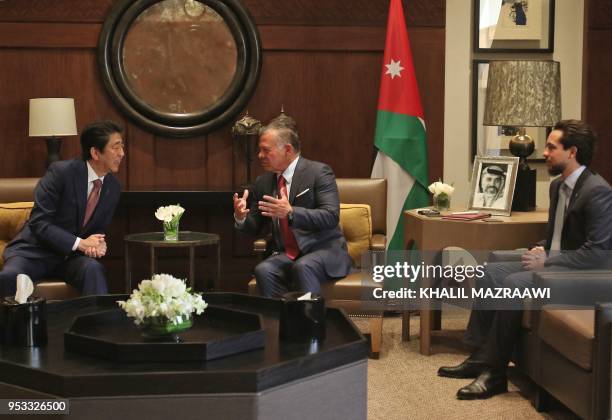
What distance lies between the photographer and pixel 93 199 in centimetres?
487

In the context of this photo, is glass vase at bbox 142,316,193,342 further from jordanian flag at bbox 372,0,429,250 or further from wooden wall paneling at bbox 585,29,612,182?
wooden wall paneling at bbox 585,29,612,182

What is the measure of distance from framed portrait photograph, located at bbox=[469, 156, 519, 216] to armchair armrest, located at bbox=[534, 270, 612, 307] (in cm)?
113

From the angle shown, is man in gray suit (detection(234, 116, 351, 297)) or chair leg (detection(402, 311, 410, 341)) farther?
chair leg (detection(402, 311, 410, 341))

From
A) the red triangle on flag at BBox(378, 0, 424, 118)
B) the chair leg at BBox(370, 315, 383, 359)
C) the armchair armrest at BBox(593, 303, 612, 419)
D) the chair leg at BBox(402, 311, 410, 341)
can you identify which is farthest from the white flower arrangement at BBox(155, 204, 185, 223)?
the armchair armrest at BBox(593, 303, 612, 419)

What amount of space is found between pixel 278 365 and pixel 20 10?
4390mm

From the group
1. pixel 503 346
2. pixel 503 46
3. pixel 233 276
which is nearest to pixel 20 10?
pixel 233 276

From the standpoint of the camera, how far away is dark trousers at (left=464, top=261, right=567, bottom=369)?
13.9 ft

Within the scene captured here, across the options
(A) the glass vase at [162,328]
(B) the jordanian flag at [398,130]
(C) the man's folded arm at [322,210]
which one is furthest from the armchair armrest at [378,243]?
(A) the glass vase at [162,328]

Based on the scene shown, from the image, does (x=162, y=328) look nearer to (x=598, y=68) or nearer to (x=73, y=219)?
(x=73, y=219)

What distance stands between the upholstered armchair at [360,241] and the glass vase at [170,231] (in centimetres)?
53

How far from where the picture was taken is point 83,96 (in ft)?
20.4

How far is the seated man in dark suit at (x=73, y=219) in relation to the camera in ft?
15.5

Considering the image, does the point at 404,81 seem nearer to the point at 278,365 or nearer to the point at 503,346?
the point at 503,346

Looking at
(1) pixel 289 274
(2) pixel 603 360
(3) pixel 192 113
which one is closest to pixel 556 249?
(2) pixel 603 360
